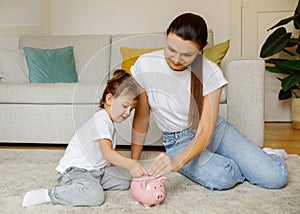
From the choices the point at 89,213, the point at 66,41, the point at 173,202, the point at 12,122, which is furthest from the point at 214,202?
the point at 66,41

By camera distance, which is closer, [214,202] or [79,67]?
[214,202]

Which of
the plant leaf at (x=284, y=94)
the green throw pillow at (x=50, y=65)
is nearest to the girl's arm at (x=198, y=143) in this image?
the green throw pillow at (x=50, y=65)

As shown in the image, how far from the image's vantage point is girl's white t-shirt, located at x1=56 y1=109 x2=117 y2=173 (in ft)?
3.92

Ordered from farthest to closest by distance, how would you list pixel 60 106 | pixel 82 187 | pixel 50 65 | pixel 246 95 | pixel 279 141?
pixel 50 65 → pixel 279 141 → pixel 60 106 → pixel 246 95 → pixel 82 187

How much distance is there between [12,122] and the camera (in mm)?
2244

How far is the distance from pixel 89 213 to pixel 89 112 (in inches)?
11.7

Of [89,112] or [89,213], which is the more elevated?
[89,112]

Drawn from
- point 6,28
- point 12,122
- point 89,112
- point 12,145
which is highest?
point 6,28

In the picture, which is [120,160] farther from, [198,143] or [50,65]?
[50,65]

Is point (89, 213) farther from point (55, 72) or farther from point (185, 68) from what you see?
point (55, 72)

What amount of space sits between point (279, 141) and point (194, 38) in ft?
5.09

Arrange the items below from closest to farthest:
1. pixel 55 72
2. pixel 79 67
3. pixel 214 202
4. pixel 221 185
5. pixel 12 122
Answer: pixel 214 202 < pixel 221 185 < pixel 12 122 < pixel 55 72 < pixel 79 67

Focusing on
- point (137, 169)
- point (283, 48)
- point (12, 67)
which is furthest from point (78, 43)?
point (137, 169)

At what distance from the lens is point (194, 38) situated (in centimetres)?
114
